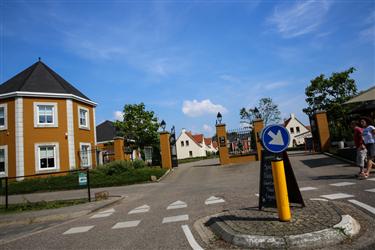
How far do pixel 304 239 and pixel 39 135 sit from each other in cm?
2353

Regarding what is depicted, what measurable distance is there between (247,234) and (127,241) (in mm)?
2386

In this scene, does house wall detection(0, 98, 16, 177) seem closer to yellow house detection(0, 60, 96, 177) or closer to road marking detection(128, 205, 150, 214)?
yellow house detection(0, 60, 96, 177)

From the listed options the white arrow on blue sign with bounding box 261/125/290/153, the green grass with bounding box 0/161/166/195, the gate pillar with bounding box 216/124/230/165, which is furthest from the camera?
the gate pillar with bounding box 216/124/230/165

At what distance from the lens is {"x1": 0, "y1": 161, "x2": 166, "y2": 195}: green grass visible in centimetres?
1891

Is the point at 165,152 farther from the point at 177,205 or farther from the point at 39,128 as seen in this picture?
the point at 177,205

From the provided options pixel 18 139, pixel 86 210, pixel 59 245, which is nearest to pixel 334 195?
pixel 59 245

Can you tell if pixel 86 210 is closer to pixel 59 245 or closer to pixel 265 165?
pixel 59 245

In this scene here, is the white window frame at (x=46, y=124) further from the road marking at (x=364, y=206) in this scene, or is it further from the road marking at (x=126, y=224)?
the road marking at (x=364, y=206)

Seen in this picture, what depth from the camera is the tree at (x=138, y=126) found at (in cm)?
4484

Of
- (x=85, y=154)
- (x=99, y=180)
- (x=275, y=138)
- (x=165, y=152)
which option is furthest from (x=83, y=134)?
(x=275, y=138)

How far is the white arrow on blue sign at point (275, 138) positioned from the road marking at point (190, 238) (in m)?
2.18

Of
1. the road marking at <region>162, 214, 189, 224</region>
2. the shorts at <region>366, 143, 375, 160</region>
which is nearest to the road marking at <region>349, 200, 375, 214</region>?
the shorts at <region>366, 143, 375, 160</region>

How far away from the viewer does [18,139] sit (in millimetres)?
23484

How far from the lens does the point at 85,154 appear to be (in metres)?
27.3
